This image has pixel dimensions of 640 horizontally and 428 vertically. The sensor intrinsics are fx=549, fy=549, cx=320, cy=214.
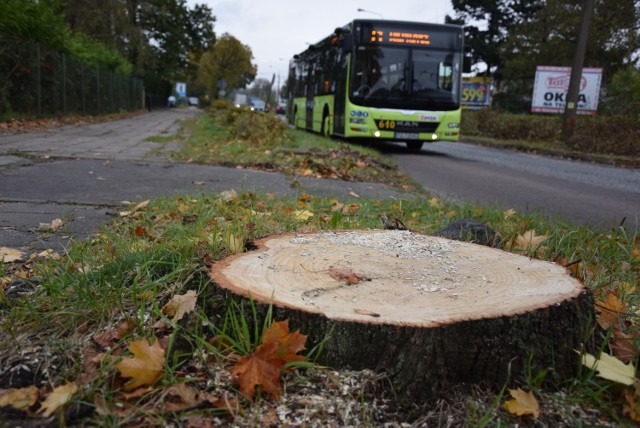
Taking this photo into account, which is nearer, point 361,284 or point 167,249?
point 361,284

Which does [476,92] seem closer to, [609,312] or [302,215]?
[302,215]

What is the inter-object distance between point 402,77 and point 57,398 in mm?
12104

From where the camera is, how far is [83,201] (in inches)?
173

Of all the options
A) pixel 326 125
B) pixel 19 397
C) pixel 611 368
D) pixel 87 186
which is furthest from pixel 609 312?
pixel 326 125

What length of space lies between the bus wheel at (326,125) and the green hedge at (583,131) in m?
8.03

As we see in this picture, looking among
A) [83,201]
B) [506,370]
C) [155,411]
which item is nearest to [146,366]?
[155,411]

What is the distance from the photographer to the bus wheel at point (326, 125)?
15023mm

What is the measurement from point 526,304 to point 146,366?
46.1 inches

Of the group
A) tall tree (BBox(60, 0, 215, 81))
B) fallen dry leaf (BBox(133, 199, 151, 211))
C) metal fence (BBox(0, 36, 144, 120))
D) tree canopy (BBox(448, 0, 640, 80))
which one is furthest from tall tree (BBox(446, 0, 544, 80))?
fallen dry leaf (BBox(133, 199, 151, 211))

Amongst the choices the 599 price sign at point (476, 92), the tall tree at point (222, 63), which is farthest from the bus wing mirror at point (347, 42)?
the tall tree at point (222, 63)

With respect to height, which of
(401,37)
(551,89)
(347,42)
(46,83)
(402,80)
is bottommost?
(46,83)

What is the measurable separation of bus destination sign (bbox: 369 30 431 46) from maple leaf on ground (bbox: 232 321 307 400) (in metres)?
12.0

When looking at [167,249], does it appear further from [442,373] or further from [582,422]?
[582,422]

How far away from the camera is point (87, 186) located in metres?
5.11
